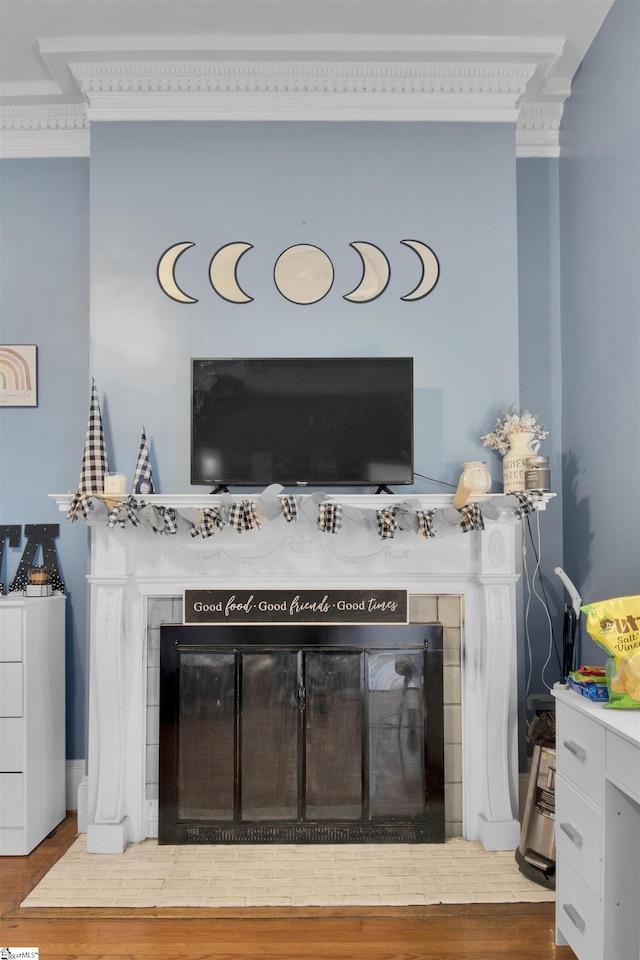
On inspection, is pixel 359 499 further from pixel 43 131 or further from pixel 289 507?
pixel 43 131


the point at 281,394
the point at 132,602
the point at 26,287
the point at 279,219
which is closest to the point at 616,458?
the point at 281,394

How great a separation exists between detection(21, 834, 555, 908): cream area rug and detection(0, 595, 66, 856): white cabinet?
0.21 m

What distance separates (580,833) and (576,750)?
21cm

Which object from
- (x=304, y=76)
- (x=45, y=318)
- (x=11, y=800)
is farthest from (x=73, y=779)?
(x=304, y=76)

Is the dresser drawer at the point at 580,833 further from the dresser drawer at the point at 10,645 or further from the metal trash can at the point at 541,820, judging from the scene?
the dresser drawer at the point at 10,645

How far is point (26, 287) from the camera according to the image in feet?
11.0

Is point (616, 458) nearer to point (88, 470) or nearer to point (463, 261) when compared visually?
point (463, 261)

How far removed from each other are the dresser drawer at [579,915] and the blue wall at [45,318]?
2.37m

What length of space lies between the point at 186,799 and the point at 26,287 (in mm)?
2345

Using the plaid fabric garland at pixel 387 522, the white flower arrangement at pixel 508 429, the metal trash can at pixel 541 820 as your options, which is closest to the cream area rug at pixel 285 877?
the metal trash can at pixel 541 820

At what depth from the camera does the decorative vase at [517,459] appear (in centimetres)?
283

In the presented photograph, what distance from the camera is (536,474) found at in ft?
9.07

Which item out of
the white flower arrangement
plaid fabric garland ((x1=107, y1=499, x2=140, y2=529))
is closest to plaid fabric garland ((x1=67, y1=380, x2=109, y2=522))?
plaid fabric garland ((x1=107, y1=499, x2=140, y2=529))

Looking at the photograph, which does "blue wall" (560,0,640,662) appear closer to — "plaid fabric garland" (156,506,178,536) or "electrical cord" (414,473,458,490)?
"electrical cord" (414,473,458,490)
